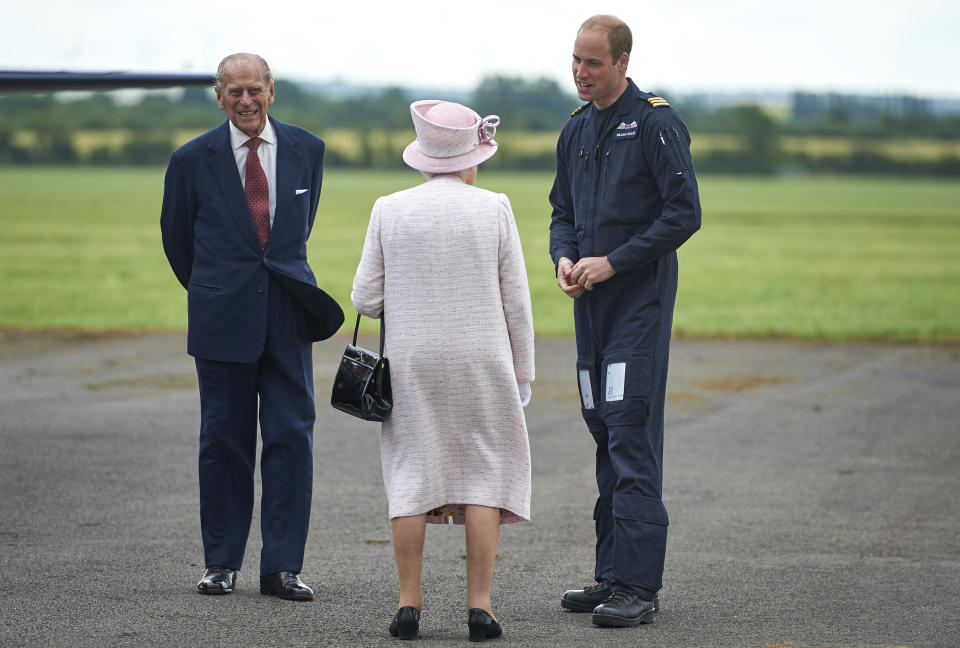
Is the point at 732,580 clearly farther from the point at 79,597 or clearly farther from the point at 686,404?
the point at 686,404

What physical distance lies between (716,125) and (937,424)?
146342 mm

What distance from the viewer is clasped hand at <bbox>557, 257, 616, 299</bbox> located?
504 centimetres

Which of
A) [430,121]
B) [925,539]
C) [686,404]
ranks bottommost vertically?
[686,404]

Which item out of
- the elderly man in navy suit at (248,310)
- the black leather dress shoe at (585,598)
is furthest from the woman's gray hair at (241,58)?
the black leather dress shoe at (585,598)

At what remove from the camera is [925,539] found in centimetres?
649

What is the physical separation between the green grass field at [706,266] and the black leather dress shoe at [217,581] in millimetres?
12594

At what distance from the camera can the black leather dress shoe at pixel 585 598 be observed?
5.19m

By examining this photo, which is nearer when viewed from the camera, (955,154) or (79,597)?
(79,597)

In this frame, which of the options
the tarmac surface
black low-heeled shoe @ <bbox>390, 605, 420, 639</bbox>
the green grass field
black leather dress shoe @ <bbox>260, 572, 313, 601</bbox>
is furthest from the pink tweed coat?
the green grass field

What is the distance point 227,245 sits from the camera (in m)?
5.45

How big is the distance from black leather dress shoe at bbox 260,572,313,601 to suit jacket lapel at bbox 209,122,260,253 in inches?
54.8

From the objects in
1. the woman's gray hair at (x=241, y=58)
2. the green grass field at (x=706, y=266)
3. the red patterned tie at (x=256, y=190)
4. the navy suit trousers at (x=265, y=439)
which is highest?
the woman's gray hair at (x=241, y=58)

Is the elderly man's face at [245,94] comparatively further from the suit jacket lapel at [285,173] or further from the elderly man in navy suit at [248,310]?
the suit jacket lapel at [285,173]

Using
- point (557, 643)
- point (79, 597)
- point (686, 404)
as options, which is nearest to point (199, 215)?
point (79, 597)
